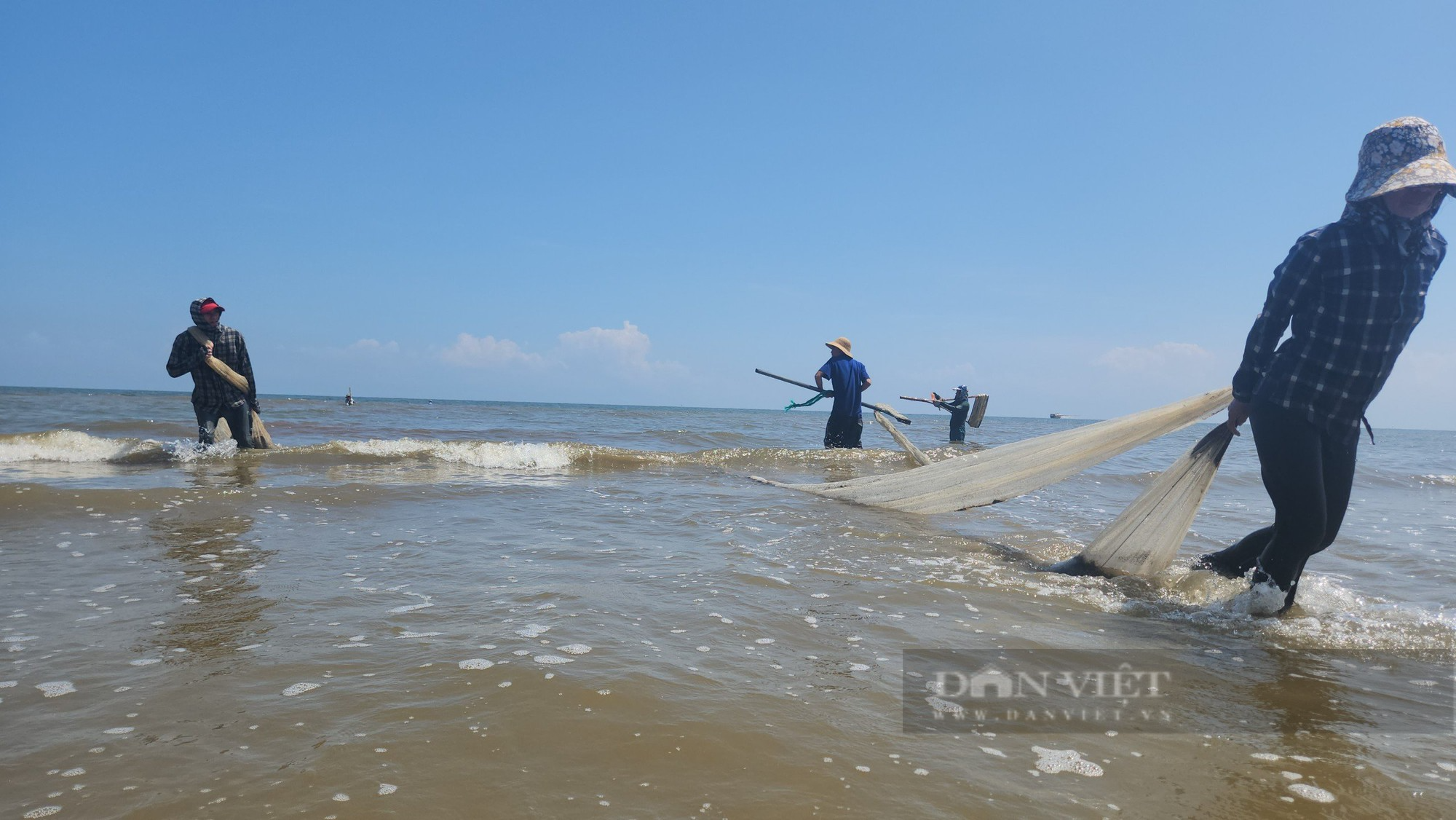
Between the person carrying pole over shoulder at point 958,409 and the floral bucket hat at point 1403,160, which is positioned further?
the person carrying pole over shoulder at point 958,409

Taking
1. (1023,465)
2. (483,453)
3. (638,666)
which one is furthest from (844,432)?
(638,666)

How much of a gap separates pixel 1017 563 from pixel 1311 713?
2.19m

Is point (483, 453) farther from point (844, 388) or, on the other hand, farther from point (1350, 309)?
point (1350, 309)

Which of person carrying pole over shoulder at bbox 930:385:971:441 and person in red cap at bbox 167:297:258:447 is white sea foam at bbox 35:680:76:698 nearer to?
person in red cap at bbox 167:297:258:447

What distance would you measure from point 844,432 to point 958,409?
23.9ft

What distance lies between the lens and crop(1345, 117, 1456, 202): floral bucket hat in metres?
2.74

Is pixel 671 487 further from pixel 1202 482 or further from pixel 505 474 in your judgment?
pixel 1202 482

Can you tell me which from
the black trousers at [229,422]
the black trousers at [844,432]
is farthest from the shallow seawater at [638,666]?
the black trousers at [844,432]

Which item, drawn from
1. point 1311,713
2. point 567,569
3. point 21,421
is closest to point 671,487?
point 567,569

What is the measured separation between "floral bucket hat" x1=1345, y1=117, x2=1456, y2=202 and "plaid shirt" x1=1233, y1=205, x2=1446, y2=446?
4.8 inches

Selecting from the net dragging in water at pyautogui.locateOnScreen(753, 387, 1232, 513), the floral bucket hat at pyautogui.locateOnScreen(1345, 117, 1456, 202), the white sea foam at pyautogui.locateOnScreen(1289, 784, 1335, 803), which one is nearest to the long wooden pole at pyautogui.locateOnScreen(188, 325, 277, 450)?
the net dragging in water at pyautogui.locateOnScreen(753, 387, 1232, 513)

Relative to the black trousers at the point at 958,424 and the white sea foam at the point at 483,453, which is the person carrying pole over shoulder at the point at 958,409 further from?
the white sea foam at the point at 483,453

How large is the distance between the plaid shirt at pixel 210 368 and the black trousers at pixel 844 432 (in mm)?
7089

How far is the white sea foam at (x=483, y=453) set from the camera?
31.4 ft
